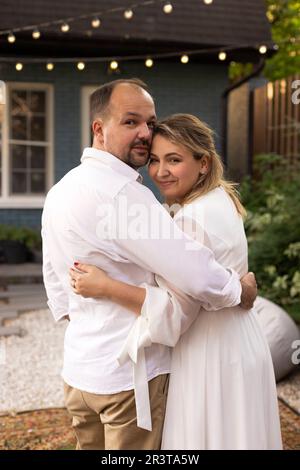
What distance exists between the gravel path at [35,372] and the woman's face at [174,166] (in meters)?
2.84

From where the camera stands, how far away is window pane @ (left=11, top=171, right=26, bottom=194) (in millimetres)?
10125

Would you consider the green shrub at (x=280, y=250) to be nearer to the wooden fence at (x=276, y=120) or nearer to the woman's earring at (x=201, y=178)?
the wooden fence at (x=276, y=120)

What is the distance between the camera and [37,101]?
33.4ft

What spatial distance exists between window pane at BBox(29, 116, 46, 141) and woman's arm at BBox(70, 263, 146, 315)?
339 inches

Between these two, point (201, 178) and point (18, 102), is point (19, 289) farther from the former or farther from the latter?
point (201, 178)

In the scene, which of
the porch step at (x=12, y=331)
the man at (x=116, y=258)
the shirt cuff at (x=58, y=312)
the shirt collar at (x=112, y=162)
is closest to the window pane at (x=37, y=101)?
the porch step at (x=12, y=331)

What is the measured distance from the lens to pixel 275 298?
21.9ft

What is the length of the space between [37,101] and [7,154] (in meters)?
1.10

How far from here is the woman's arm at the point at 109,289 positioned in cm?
199

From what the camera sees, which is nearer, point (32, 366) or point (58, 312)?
point (58, 312)

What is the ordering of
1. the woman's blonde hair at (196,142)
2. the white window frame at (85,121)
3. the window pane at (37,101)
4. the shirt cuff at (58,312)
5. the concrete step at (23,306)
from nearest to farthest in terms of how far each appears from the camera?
the woman's blonde hair at (196,142) < the shirt cuff at (58,312) < the concrete step at (23,306) < the white window frame at (85,121) < the window pane at (37,101)

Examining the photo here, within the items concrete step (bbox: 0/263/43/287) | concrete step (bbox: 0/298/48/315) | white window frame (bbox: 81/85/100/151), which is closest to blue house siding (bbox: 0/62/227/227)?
white window frame (bbox: 81/85/100/151)

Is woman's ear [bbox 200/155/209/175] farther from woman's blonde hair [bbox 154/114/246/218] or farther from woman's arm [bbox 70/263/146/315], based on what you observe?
woman's arm [bbox 70/263/146/315]

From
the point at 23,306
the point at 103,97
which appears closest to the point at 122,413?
the point at 103,97
